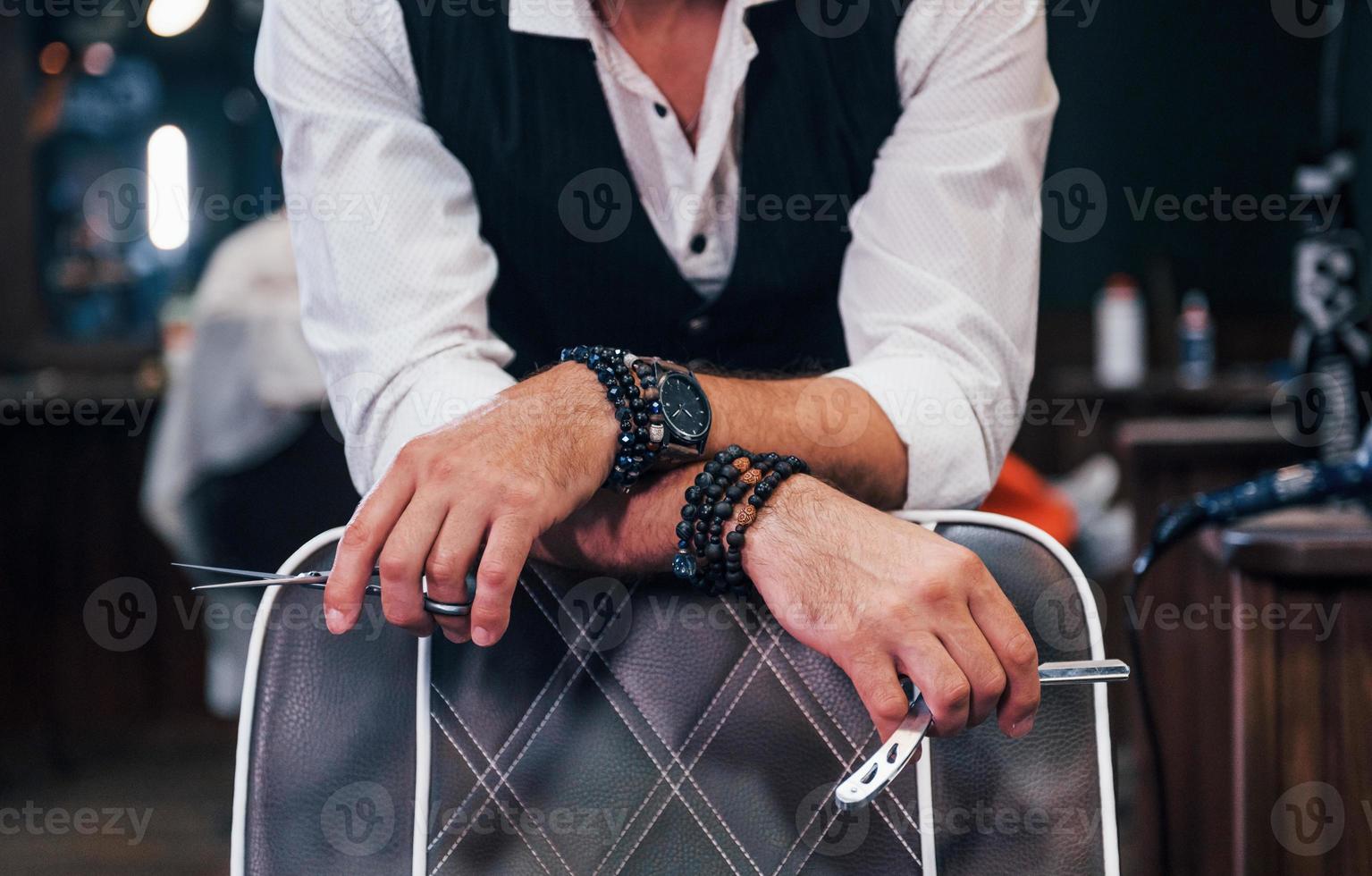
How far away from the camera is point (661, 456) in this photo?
2.98 feet

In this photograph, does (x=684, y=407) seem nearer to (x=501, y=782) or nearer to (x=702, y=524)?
(x=702, y=524)

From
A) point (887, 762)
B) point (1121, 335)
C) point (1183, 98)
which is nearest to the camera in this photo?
point (887, 762)

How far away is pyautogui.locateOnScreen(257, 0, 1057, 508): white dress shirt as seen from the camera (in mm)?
1090

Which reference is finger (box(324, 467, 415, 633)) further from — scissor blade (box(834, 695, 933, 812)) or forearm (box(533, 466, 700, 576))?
scissor blade (box(834, 695, 933, 812))

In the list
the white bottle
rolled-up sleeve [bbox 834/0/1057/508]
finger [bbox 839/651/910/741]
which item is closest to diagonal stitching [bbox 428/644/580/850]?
finger [bbox 839/651/910/741]

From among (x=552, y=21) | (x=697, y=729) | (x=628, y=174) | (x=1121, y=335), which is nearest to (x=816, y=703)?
(x=697, y=729)

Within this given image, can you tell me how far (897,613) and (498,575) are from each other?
0.82ft

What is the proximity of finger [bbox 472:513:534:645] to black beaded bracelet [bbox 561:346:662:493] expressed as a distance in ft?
0.40

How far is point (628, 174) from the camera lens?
1.28 meters

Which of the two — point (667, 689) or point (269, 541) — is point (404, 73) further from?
point (269, 541)

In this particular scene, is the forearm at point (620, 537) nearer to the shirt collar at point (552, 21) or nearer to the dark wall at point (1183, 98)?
the shirt collar at point (552, 21)

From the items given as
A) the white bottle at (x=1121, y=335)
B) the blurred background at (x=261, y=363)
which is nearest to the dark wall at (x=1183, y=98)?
the blurred background at (x=261, y=363)

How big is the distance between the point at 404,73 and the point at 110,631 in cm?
344

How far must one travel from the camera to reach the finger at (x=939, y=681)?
755 millimetres
